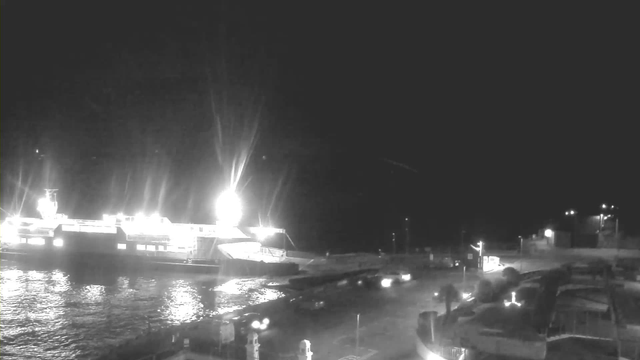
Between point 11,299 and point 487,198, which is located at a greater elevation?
point 487,198

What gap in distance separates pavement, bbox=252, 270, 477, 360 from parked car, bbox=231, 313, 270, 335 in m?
0.16

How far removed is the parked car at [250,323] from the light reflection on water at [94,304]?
2.35 m

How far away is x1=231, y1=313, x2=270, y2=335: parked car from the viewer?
7.38 meters

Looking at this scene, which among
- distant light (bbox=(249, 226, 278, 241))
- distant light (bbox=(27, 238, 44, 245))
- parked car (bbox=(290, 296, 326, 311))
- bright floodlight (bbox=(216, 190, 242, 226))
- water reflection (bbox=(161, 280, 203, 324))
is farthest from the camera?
distant light (bbox=(27, 238, 44, 245))

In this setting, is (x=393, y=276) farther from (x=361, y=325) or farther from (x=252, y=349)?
(x=252, y=349)

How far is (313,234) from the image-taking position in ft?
131

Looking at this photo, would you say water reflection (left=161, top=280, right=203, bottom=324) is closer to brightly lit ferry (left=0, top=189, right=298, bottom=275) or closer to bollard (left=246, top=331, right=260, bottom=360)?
brightly lit ferry (left=0, top=189, right=298, bottom=275)

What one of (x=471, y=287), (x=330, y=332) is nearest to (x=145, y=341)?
(x=330, y=332)

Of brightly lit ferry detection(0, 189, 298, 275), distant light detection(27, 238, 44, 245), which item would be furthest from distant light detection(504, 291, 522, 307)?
distant light detection(27, 238, 44, 245)

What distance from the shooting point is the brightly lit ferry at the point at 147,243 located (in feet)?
52.1

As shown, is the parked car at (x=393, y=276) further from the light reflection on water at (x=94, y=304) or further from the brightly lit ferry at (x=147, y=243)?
the brightly lit ferry at (x=147, y=243)

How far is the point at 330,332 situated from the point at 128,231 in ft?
41.0

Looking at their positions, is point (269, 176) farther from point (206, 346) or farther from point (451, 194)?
point (206, 346)

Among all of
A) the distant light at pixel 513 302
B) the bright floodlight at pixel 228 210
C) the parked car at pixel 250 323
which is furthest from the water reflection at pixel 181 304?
the distant light at pixel 513 302
